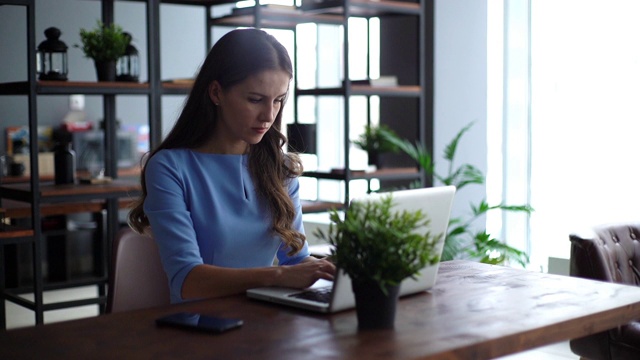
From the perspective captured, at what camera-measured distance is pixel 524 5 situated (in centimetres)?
550

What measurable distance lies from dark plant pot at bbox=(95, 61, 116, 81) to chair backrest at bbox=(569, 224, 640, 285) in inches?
98.8

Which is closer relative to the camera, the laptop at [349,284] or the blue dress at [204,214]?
the laptop at [349,284]

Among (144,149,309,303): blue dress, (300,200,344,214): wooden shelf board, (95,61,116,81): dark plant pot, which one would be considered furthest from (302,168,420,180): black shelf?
(144,149,309,303): blue dress

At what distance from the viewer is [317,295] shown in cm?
206

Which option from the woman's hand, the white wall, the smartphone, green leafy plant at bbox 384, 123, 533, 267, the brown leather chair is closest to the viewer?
the smartphone

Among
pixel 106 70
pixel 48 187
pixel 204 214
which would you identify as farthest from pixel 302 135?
pixel 204 214

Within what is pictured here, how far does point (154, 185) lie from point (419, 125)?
3.25m

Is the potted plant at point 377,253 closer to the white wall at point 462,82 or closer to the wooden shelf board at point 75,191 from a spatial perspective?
the wooden shelf board at point 75,191

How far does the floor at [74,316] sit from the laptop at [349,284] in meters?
2.23

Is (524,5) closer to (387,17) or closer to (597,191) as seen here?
(387,17)

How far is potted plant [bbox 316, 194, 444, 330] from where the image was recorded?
175cm

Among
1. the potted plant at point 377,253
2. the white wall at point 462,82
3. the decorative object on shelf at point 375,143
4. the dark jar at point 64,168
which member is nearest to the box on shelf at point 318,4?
the decorative object on shelf at point 375,143

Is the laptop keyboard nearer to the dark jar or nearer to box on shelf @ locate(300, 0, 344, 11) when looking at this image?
the dark jar

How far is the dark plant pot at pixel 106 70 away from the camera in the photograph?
4637mm
